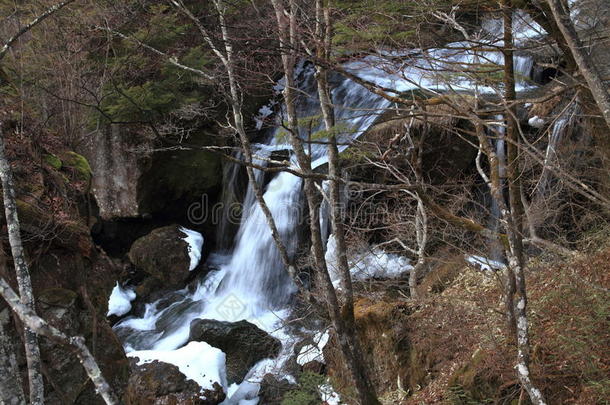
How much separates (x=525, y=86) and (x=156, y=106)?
27.8 feet

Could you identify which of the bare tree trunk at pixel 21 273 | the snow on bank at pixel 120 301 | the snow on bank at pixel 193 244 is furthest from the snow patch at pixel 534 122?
the snow on bank at pixel 120 301

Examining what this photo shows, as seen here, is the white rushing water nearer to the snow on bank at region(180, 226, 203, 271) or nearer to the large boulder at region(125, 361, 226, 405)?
the snow on bank at region(180, 226, 203, 271)

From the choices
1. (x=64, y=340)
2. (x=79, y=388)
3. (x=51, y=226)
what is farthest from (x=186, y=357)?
(x=64, y=340)

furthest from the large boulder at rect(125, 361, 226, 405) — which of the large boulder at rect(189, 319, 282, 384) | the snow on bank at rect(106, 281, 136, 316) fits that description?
the snow on bank at rect(106, 281, 136, 316)

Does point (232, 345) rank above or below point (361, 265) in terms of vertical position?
below

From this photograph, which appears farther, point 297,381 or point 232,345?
point 232,345

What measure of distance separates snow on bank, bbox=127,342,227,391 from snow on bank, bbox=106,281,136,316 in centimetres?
388

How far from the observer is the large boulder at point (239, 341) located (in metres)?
10.0

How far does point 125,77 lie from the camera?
13.4 meters

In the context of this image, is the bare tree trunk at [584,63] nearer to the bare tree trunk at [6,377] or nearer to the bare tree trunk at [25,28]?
the bare tree trunk at [25,28]

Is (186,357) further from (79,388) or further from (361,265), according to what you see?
(361,265)

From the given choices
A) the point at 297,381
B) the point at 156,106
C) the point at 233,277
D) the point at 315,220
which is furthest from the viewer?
the point at 233,277

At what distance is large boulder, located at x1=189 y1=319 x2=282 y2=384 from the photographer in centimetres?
1004

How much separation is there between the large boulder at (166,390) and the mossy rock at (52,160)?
12.1 feet
